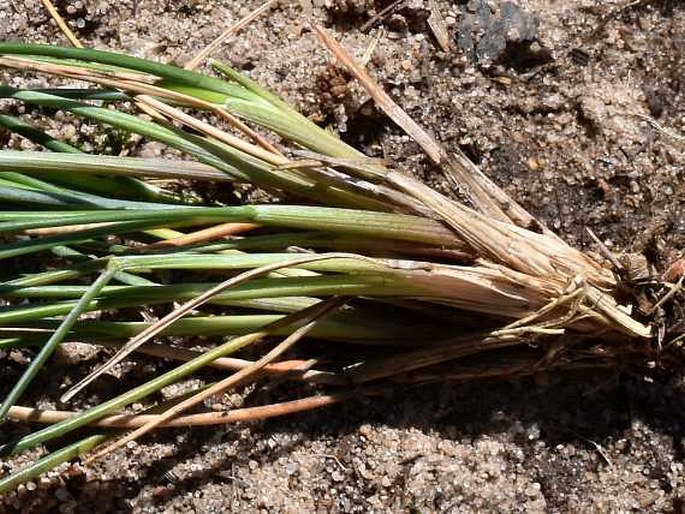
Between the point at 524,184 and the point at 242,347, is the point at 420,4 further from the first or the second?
the point at 242,347

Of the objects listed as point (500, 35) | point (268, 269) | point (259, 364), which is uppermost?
point (500, 35)

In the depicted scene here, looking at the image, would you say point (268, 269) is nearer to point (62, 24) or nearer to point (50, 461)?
point (50, 461)

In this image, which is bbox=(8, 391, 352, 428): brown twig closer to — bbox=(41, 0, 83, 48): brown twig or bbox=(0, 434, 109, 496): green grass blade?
bbox=(0, 434, 109, 496): green grass blade

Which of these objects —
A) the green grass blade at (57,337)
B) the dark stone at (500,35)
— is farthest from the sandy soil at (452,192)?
the green grass blade at (57,337)

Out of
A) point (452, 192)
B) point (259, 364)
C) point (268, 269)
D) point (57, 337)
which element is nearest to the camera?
point (57, 337)

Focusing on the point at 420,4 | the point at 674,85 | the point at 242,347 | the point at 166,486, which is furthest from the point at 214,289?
the point at 674,85

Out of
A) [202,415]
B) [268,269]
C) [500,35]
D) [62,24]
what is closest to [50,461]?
[202,415]
